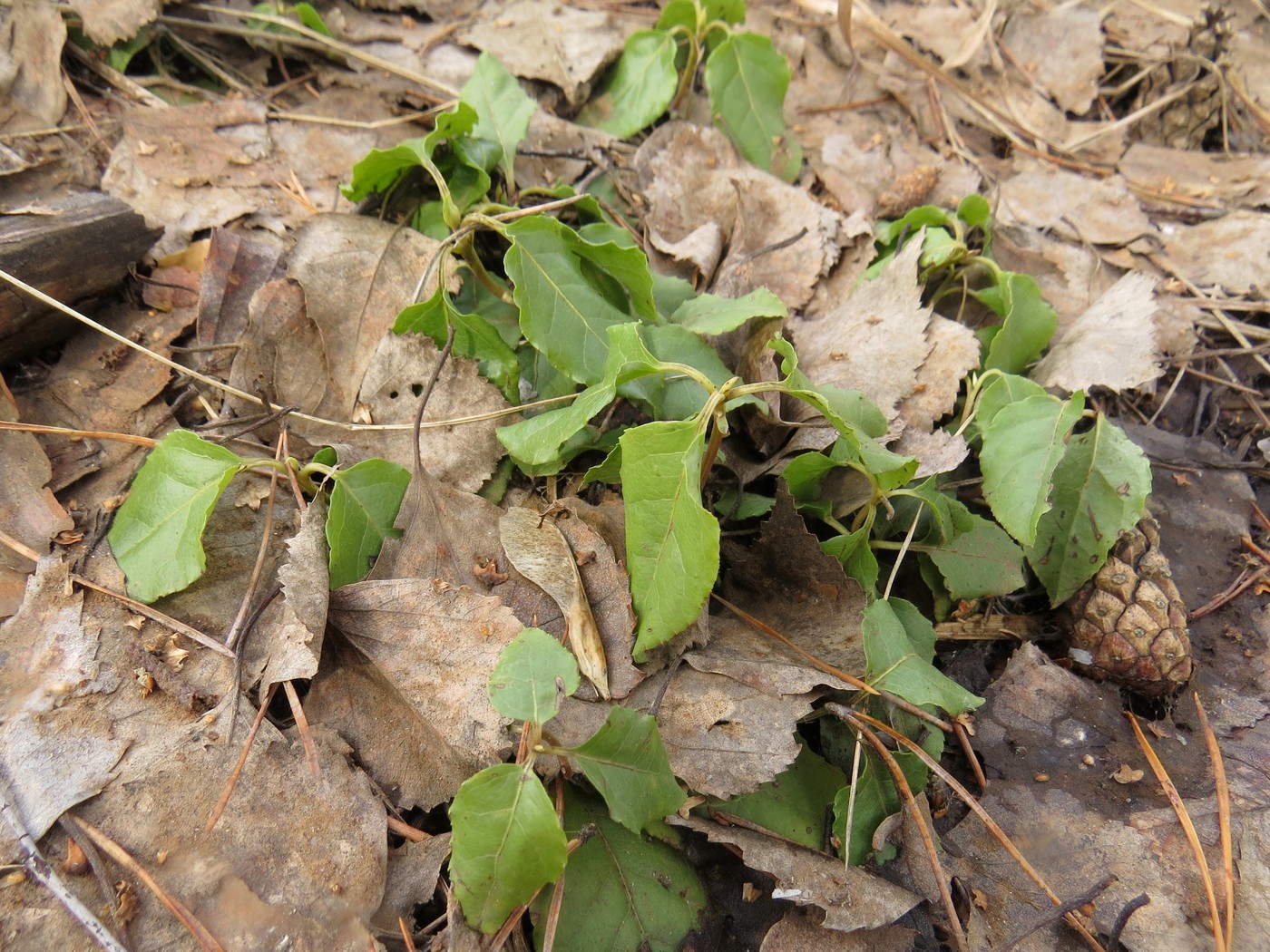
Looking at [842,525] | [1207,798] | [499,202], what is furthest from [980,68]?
[1207,798]

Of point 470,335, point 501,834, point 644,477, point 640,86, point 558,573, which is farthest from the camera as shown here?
point 640,86

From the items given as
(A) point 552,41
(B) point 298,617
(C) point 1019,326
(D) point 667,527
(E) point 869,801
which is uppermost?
(A) point 552,41

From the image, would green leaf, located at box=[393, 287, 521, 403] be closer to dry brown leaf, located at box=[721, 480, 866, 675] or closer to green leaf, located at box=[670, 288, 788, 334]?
green leaf, located at box=[670, 288, 788, 334]

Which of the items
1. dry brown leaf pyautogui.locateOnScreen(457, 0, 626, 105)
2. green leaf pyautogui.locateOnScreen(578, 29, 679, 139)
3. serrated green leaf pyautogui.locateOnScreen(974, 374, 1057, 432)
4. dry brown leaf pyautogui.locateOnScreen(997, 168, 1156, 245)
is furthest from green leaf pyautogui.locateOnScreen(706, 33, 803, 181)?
serrated green leaf pyautogui.locateOnScreen(974, 374, 1057, 432)

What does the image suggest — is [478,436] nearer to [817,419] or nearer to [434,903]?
[817,419]

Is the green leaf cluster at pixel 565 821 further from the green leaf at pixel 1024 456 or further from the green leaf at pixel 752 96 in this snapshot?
the green leaf at pixel 752 96

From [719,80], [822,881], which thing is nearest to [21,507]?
[822,881]

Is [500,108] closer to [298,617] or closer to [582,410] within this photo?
[582,410]
